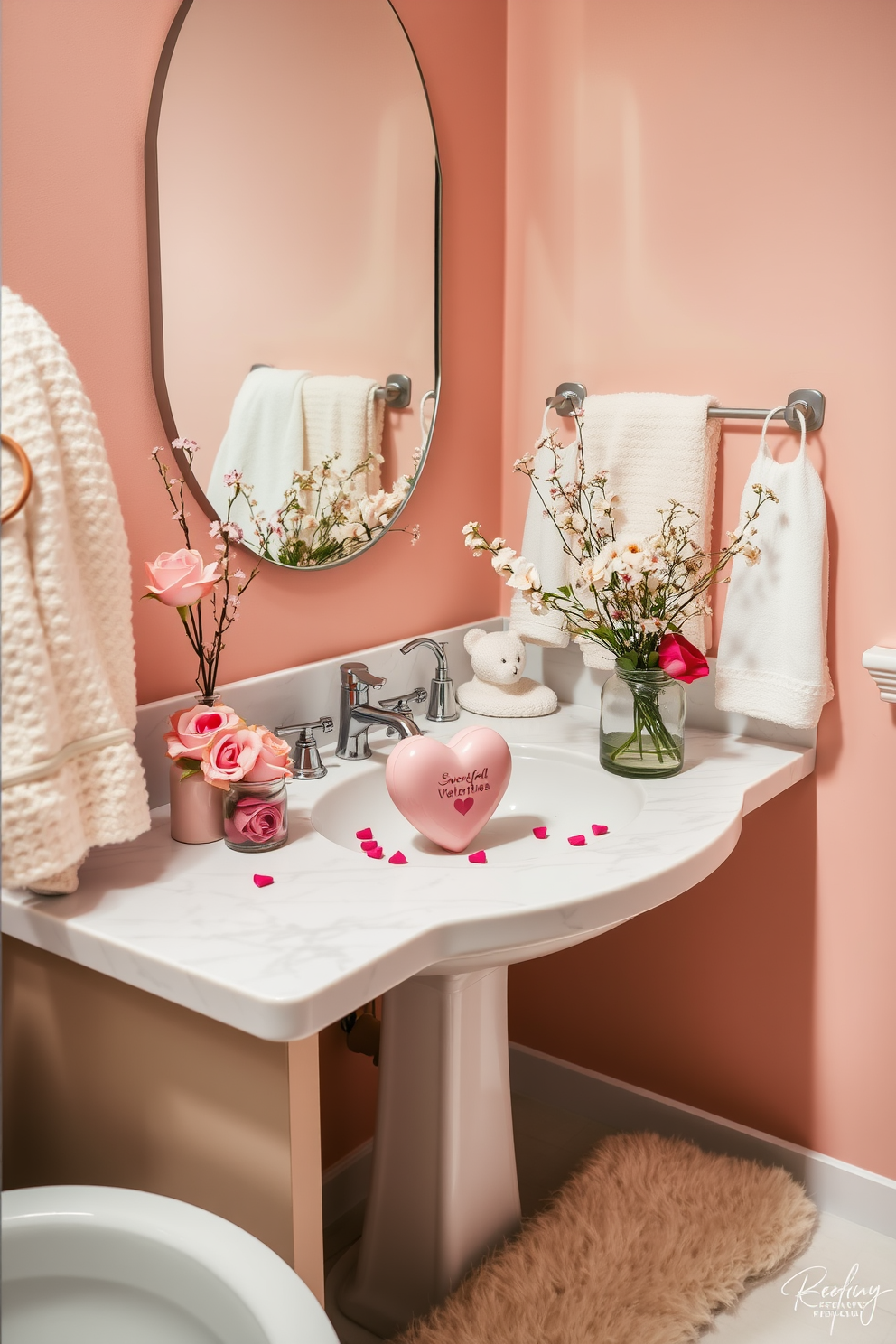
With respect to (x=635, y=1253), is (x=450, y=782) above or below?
above

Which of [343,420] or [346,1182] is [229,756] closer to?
[343,420]

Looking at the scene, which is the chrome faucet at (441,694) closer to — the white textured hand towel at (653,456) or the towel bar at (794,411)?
the white textured hand towel at (653,456)

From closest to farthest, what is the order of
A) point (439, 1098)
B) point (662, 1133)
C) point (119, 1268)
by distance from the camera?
point (119, 1268), point (439, 1098), point (662, 1133)

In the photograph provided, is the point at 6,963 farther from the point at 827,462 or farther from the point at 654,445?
the point at 827,462

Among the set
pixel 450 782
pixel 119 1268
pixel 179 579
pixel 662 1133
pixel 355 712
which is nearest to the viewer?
pixel 119 1268

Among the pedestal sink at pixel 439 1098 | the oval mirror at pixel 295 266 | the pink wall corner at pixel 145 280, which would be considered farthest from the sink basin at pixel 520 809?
the oval mirror at pixel 295 266

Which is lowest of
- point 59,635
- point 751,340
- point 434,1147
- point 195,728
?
point 434,1147

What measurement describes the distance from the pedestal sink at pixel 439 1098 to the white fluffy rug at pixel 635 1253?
2.2 inches

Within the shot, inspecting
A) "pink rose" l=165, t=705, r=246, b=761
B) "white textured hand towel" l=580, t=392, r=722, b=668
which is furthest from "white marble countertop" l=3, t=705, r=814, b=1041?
"white textured hand towel" l=580, t=392, r=722, b=668

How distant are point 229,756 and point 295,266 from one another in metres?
0.68

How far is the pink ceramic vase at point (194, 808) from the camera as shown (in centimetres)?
125

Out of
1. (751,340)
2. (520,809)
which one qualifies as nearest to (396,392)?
(751,340)

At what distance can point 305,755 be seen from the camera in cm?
148

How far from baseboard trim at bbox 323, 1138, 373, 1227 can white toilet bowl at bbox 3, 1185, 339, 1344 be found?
802mm
